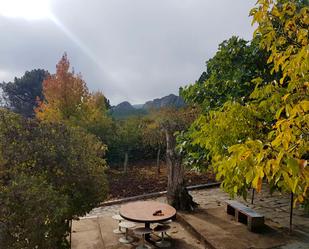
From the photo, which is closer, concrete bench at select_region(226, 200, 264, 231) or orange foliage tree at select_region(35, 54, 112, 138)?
concrete bench at select_region(226, 200, 264, 231)

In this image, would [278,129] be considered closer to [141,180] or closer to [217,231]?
[217,231]

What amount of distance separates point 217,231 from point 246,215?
0.81m

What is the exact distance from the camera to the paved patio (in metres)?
6.50

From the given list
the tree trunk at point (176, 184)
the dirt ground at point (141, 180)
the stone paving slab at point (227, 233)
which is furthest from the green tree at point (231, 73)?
the dirt ground at point (141, 180)

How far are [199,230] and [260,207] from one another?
2.75 m

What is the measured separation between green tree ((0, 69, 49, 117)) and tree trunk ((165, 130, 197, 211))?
36.3 metres

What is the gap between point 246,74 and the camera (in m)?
7.46

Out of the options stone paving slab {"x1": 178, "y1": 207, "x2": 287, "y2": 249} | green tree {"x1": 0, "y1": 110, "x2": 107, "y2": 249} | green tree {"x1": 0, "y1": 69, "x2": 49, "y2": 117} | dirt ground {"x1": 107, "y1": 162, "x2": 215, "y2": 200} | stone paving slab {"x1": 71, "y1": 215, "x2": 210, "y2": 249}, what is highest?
green tree {"x1": 0, "y1": 69, "x2": 49, "y2": 117}

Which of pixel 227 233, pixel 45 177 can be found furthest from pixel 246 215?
pixel 45 177

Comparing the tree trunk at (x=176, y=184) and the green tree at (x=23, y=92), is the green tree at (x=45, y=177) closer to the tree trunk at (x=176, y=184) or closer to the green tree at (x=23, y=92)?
the tree trunk at (x=176, y=184)

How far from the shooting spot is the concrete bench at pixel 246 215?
706 centimetres

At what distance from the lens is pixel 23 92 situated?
43219 mm

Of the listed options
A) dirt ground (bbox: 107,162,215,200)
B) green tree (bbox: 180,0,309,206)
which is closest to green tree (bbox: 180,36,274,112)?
green tree (bbox: 180,0,309,206)

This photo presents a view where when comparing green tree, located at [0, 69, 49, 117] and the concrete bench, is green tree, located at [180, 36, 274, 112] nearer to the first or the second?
the concrete bench
